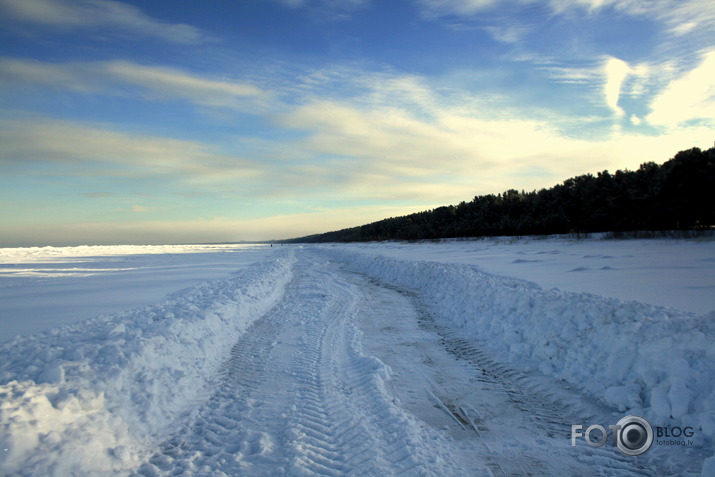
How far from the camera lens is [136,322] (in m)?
7.49

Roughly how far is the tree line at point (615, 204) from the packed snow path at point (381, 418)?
35.1m

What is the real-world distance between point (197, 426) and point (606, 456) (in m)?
4.76

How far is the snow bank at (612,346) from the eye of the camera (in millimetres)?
4191

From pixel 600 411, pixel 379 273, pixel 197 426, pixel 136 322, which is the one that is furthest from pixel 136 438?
pixel 379 273

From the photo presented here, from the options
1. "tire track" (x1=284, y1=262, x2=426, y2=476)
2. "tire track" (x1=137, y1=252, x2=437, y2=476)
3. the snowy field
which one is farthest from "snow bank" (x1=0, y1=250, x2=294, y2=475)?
"tire track" (x1=284, y1=262, x2=426, y2=476)

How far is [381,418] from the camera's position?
4.52m

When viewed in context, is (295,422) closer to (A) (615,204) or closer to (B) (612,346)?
(B) (612,346)

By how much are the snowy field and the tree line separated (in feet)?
95.2

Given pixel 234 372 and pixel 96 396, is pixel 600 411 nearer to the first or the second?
pixel 234 372

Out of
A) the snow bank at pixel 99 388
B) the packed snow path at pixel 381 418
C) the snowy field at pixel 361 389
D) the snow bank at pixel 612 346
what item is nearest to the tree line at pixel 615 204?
the snowy field at pixel 361 389

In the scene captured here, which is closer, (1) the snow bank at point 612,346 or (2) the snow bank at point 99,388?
(2) the snow bank at point 99,388

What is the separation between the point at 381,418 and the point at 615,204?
44.3 metres

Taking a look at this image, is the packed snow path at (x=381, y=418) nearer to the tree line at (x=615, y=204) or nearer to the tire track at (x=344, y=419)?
the tire track at (x=344, y=419)

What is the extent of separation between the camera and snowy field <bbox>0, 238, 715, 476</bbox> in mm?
3719
